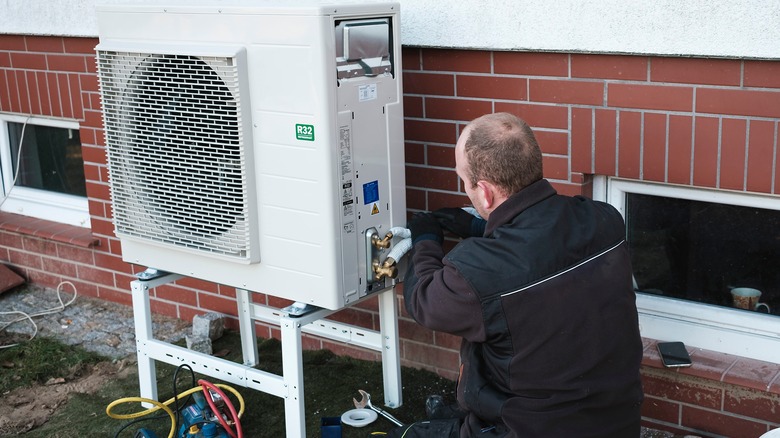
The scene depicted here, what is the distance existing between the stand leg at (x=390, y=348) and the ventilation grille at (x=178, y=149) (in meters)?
0.59

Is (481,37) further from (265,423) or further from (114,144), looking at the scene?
(265,423)

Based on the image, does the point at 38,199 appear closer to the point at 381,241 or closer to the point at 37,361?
the point at 37,361

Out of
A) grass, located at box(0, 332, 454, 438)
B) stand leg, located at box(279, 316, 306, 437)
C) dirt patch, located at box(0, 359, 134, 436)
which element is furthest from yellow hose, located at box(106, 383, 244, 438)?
stand leg, located at box(279, 316, 306, 437)

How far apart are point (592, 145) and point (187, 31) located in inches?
57.2

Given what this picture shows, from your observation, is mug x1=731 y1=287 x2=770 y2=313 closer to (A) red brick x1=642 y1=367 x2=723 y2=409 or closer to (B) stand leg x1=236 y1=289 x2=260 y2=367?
(A) red brick x1=642 y1=367 x2=723 y2=409

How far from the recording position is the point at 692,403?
3227 mm

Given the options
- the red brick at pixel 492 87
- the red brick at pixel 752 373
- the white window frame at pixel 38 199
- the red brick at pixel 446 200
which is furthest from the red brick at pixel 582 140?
the white window frame at pixel 38 199

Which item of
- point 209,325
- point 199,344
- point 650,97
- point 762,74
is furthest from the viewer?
point 209,325

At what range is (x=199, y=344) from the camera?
428cm

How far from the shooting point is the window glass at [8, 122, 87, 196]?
510 cm

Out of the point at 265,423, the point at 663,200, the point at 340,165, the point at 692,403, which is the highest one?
the point at 340,165

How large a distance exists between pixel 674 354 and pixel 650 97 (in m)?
0.89

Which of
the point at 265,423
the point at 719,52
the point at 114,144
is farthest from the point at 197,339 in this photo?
the point at 719,52

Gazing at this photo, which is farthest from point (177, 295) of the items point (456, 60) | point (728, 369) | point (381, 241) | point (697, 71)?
point (697, 71)
